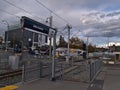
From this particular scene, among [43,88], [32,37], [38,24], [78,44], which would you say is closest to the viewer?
[43,88]

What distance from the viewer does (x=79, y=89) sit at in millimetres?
12648

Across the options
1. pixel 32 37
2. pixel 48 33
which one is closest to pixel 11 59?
pixel 48 33

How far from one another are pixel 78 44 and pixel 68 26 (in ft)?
300

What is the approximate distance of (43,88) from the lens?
40.0ft

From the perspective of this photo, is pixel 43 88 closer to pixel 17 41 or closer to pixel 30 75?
pixel 30 75

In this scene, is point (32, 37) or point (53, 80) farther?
point (32, 37)

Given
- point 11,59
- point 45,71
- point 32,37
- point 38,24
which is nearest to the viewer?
point 38,24

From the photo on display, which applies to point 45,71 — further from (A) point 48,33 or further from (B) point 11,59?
(B) point 11,59

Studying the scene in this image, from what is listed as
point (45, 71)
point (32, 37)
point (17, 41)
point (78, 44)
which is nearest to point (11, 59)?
point (45, 71)

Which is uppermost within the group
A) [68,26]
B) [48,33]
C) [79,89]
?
[68,26]

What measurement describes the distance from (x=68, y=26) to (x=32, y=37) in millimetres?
43863

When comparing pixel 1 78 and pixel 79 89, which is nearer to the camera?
pixel 79 89

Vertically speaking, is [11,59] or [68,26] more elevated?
[68,26]

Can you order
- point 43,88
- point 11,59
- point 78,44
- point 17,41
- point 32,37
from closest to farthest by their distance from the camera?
point 43,88
point 11,59
point 32,37
point 17,41
point 78,44
